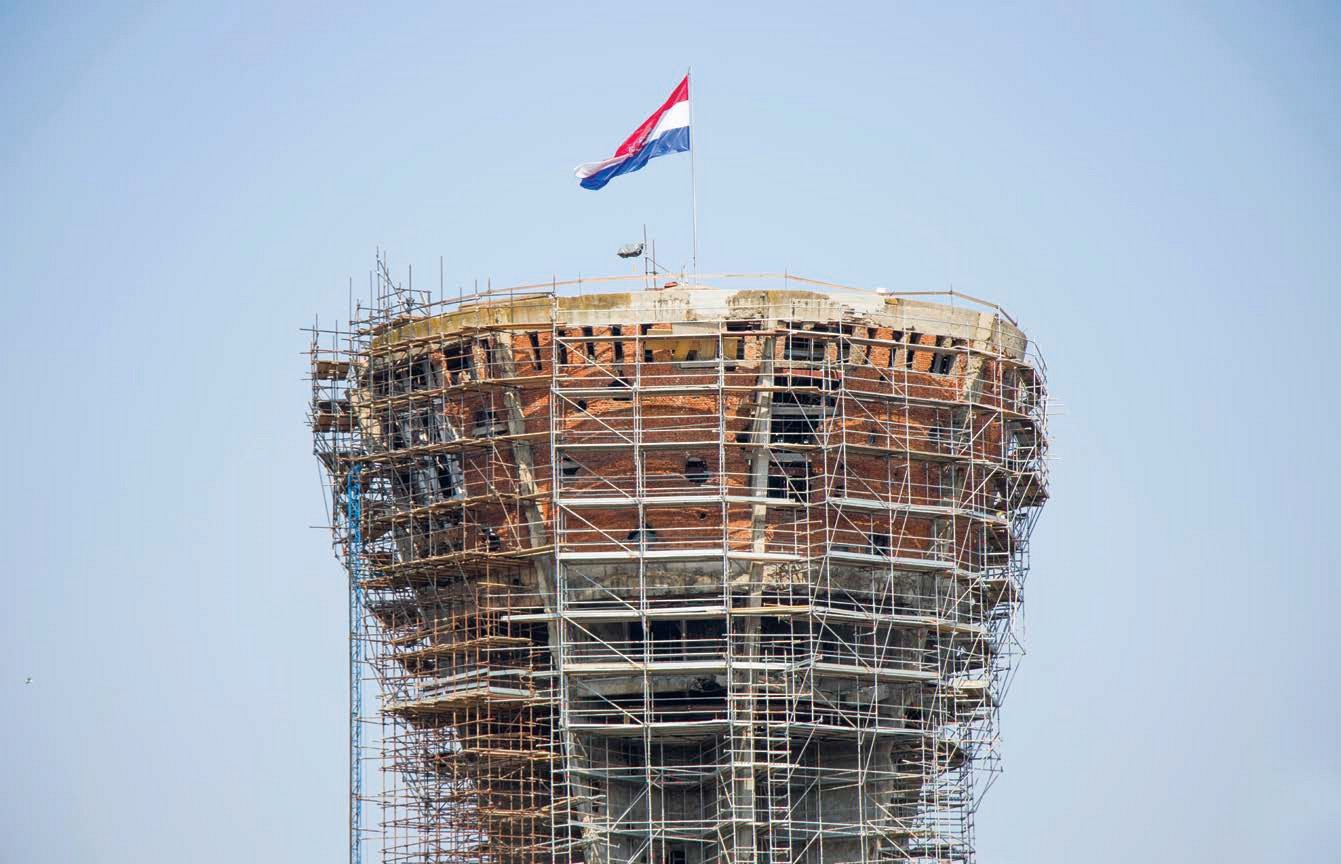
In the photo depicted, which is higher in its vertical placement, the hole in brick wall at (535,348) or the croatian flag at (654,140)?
the croatian flag at (654,140)

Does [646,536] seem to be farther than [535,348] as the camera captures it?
No

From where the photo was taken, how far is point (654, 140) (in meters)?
91.1

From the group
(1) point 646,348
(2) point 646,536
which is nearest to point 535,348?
(1) point 646,348

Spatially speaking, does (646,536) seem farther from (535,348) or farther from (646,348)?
(535,348)

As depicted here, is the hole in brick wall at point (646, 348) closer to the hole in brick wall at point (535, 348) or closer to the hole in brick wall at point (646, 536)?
the hole in brick wall at point (535, 348)

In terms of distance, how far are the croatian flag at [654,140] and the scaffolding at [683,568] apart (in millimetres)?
3709

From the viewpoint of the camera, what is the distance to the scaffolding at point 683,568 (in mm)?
86625

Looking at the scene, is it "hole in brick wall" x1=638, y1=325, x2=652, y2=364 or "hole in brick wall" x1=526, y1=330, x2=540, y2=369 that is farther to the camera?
"hole in brick wall" x1=526, y1=330, x2=540, y2=369

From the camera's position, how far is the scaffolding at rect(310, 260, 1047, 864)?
3410 inches

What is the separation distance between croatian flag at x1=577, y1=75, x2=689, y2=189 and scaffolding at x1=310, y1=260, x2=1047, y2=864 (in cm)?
371

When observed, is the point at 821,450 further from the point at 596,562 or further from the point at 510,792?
the point at 510,792

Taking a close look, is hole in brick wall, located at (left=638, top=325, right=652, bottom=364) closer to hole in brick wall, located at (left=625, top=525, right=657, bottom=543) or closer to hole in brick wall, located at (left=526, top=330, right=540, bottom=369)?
hole in brick wall, located at (left=526, top=330, right=540, bottom=369)

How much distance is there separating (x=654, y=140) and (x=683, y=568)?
13.0 meters

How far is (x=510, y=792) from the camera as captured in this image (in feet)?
287
